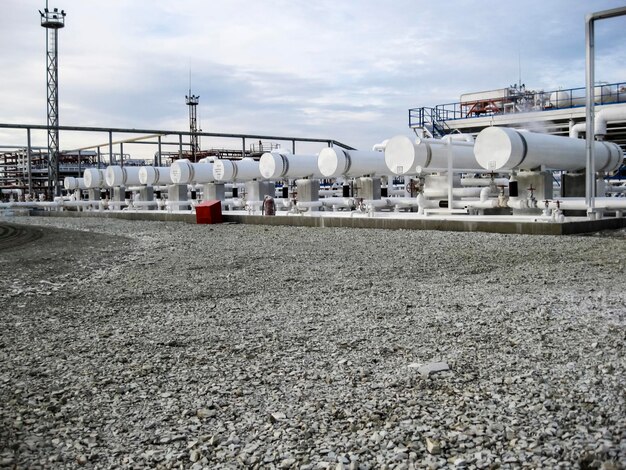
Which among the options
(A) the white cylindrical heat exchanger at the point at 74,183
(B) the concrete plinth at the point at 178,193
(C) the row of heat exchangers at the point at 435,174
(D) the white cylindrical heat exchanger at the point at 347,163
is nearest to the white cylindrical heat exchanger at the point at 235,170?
(C) the row of heat exchangers at the point at 435,174

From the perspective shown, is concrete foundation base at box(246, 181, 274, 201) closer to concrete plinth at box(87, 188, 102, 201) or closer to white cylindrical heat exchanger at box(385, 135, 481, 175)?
white cylindrical heat exchanger at box(385, 135, 481, 175)

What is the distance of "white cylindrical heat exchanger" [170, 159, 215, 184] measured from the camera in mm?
21094

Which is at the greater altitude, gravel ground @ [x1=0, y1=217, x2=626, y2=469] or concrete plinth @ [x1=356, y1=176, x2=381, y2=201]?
concrete plinth @ [x1=356, y1=176, x2=381, y2=201]

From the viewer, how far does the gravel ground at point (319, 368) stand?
2.21 m

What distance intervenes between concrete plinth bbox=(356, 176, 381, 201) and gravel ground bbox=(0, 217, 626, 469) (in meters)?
10.3

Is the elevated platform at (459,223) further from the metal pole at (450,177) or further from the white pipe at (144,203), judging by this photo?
the white pipe at (144,203)

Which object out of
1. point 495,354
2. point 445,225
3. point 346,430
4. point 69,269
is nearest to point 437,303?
point 495,354

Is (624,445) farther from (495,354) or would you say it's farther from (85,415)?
(85,415)

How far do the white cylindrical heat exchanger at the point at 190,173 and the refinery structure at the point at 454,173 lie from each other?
0.12 ft

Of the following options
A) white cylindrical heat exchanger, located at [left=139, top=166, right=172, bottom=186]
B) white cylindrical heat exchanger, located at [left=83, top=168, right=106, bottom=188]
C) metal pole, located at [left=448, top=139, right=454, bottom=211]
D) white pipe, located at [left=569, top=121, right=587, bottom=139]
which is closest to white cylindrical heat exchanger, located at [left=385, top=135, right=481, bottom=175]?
metal pole, located at [left=448, top=139, right=454, bottom=211]

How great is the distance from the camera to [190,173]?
21.1 meters

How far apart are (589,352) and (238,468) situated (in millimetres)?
2026

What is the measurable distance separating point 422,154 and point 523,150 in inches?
104

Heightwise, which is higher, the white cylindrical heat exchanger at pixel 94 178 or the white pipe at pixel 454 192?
the white cylindrical heat exchanger at pixel 94 178
